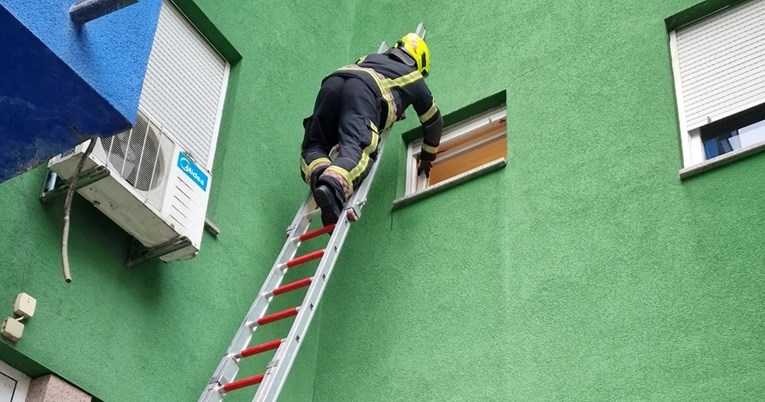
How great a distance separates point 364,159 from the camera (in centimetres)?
689

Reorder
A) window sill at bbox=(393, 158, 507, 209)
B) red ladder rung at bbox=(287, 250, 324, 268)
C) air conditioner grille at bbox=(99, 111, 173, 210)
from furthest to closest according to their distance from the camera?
window sill at bbox=(393, 158, 507, 209), red ladder rung at bbox=(287, 250, 324, 268), air conditioner grille at bbox=(99, 111, 173, 210)

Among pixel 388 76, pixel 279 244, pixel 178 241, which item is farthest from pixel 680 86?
pixel 178 241

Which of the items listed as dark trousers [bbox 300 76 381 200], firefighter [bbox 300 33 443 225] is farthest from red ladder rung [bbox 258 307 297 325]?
dark trousers [bbox 300 76 381 200]

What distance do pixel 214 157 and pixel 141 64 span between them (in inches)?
94.8

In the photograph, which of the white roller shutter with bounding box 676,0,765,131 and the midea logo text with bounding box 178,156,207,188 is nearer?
the midea logo text with bounding box 178,156,207,188

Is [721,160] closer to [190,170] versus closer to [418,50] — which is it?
[418,50]

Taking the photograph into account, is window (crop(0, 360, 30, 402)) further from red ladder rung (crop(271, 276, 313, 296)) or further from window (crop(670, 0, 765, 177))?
window (crop(670, 0, 765, 177))

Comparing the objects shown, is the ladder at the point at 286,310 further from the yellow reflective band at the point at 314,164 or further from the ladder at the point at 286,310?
the yellow reflective band at the point at 314,164

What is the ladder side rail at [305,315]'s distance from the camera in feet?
18.3

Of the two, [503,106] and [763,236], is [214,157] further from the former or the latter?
[763,236]

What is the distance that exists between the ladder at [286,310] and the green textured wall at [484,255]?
0.73ft

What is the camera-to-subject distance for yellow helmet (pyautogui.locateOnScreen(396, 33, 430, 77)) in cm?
757

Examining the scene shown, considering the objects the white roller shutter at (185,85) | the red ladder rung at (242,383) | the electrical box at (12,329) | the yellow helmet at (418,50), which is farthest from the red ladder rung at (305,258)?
the electrical box at (12,329)

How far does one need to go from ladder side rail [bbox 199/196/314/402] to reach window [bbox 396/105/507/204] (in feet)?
2.42
